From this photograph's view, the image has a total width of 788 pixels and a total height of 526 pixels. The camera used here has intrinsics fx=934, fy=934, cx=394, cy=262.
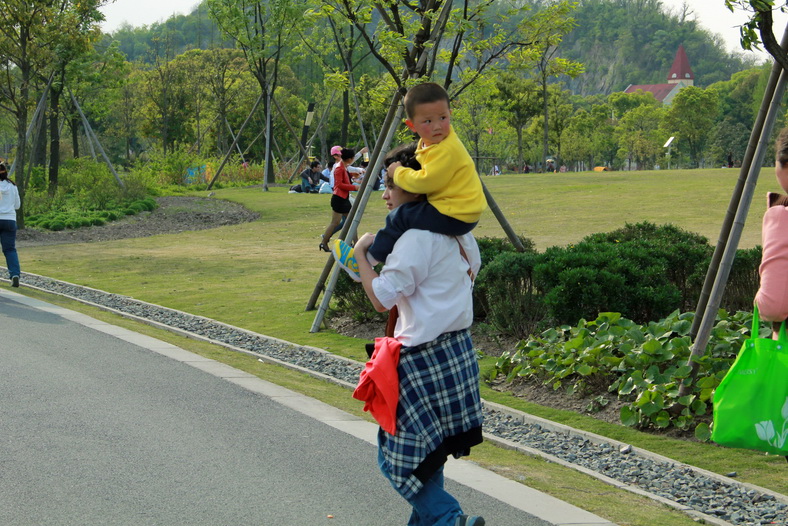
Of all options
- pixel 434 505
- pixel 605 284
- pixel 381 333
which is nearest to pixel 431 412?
pixel 434 505

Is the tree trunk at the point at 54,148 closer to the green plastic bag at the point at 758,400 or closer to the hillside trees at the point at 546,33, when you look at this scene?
the hillside trees at the point at 546,33

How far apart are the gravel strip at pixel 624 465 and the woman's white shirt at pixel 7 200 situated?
5.93m

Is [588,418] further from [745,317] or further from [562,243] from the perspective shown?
[562,243]

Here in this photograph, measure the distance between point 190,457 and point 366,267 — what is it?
2566 millimetres

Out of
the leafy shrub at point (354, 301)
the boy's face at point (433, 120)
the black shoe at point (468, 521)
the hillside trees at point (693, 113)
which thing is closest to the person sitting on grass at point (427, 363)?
the black shoe at point (468, 521)

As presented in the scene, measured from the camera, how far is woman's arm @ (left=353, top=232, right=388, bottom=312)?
3.64 metres

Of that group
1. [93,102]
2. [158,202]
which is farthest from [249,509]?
[93,102]

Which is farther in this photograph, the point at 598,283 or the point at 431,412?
the point at 598,283

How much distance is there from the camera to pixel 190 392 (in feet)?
24.9

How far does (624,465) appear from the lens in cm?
596

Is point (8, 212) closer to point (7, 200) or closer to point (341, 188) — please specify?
point (7, 200)

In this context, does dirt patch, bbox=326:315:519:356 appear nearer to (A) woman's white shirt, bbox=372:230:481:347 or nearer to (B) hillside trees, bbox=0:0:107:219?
(A) woman's white shirt, bbox=372:230:481:347

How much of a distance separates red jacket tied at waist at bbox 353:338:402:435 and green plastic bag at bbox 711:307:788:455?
4.25 feet

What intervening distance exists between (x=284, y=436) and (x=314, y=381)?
243 centimetres
